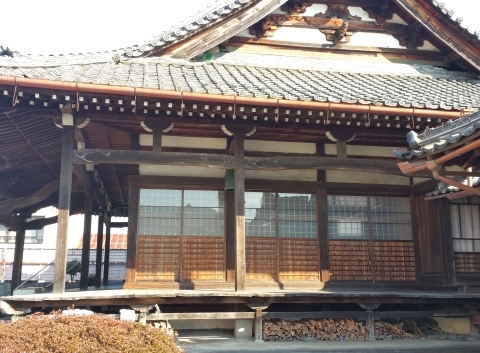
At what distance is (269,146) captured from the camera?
1118 centimetres

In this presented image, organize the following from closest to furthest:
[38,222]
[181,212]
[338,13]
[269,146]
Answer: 1. [181,212]
2. [269,146]
3. [338,13]
4. [38,222]

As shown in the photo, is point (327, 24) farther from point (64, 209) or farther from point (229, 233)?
point (64, 209)

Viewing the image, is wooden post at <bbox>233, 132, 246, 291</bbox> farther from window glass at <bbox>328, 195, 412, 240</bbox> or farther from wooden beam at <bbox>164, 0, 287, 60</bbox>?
wooden beam at <bbox>164, 0, 287, 60</bbox>

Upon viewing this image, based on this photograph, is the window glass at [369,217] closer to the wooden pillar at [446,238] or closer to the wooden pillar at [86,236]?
the wooden pillar at [446,238]

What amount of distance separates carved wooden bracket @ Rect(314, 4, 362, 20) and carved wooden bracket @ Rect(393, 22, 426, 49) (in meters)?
1.28

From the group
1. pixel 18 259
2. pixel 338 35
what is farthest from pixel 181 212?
pixel 18 259

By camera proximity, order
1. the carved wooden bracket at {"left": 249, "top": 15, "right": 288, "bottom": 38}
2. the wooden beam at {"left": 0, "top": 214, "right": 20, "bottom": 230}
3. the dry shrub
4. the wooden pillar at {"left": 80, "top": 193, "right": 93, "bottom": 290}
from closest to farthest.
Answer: the dry shrub → the carved wooden bracket at {"left": 249, "top": 15, "right": 288, "bottom": 38} → the wooden pillar at {"left": 80, "top": 193, "right": 93, "bottom": 290} → the wooden beam at {"left": 0, "top": 214, "right": 20, "bottom": 230}

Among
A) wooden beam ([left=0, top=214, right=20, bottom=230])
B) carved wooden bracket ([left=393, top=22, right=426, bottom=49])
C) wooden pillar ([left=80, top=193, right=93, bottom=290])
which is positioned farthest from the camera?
wooden beam ([left=0, top=214, right=20, bottom=230])

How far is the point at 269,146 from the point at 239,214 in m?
2.45

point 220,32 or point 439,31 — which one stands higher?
point 439,31

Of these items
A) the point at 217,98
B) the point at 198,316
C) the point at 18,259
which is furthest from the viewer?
the point at 18,259

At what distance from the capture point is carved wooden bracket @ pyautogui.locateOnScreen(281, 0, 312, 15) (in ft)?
41.2

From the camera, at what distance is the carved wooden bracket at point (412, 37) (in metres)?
12.9

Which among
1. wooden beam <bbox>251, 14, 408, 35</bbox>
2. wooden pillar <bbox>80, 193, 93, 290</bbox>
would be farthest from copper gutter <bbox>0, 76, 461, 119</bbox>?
wooden pillar <bbox>80, 193, 93, 290</bbox>
